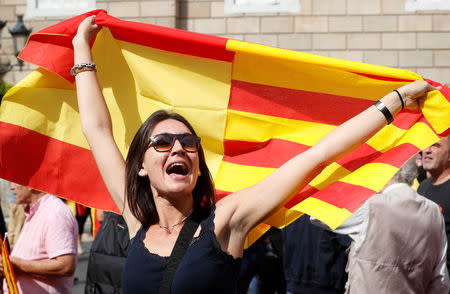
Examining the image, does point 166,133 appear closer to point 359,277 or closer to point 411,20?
point 359,277

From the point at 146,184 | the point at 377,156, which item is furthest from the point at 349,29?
the point at 146,184

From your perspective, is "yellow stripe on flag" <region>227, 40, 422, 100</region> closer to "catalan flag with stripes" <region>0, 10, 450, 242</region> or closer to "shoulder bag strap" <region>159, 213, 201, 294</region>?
"catalan flag with stripes" <region>0, 10, 450, 242</region>

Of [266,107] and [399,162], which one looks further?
[266,107]

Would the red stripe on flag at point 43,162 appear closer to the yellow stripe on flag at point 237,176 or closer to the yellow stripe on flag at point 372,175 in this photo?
the yellow stripe on flag at point 237,176

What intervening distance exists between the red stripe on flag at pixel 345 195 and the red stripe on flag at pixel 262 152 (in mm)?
346

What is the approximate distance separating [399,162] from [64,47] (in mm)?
1865

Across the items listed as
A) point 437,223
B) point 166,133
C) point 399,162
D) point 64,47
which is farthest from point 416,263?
point 64,47

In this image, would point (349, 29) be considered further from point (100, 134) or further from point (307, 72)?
point (100, 134)

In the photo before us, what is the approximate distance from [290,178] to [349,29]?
37.1 ft

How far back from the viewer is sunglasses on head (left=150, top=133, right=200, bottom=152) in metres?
3.00

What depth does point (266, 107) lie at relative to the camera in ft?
12.1

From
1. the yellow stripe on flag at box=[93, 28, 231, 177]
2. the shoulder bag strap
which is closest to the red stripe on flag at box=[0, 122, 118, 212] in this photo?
the yellow stripe on flag at box=[93, 28, 231, 177]

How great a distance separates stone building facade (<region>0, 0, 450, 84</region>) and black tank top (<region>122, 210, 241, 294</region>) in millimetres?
11196

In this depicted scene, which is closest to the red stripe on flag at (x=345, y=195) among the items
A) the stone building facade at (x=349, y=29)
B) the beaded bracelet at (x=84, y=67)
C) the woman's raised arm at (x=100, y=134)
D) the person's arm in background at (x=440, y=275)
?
the woman's raised arm at (x=100, y=134)
